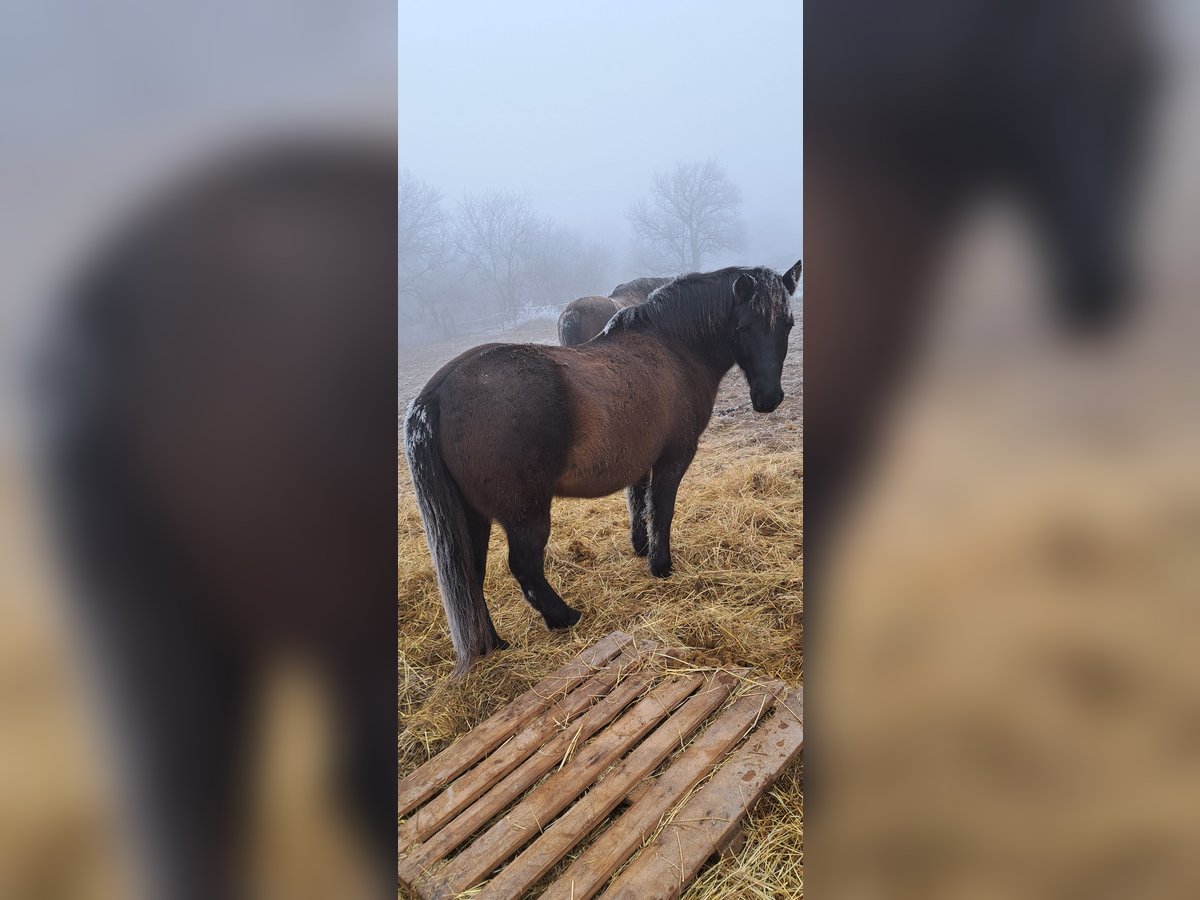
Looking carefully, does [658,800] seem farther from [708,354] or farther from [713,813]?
[708,354]

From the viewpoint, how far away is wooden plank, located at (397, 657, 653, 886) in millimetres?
1053

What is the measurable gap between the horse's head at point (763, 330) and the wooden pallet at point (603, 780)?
617 millimetres

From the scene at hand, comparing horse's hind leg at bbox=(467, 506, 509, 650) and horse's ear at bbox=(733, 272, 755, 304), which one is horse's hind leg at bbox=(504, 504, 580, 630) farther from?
horse's ear at bbox=(733, 272, 755, 304)

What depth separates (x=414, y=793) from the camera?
113 centimetres

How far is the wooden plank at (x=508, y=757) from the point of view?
3.61 ft

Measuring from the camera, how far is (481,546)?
1.31m
